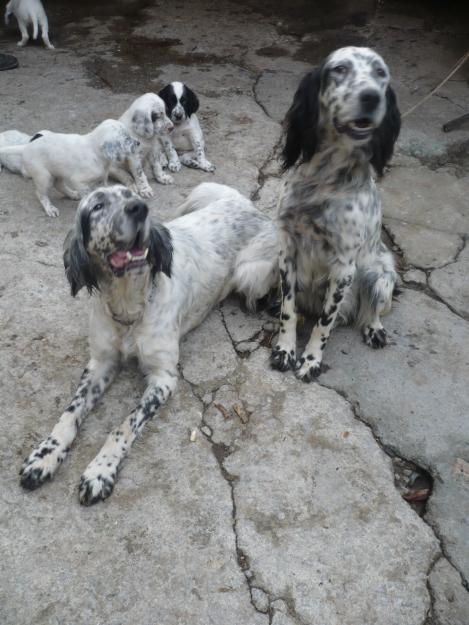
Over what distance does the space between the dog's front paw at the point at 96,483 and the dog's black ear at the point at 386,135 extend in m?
1.76

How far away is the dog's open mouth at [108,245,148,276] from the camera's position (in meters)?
2.28

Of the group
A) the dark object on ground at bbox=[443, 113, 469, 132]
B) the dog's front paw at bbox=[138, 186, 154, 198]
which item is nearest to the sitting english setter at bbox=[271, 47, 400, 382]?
the dog's front paw at bbox=[138, 186, 154, 198]

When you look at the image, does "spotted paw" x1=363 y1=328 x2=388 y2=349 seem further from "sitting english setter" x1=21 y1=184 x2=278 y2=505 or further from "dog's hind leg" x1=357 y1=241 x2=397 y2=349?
"sitting english setter" x1=21 y1=184 x2=278 y2=505

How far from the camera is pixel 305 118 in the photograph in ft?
7.98

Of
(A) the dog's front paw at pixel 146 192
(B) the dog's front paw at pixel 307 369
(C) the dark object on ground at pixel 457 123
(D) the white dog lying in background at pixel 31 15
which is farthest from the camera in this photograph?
(D) the white dog lying in background at pixel 31 15

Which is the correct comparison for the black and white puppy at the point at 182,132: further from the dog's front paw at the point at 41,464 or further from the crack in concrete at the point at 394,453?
the dog's front paw at the point at 41,464

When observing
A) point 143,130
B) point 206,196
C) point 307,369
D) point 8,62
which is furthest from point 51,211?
point 8,62

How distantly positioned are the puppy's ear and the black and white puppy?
1.09ft

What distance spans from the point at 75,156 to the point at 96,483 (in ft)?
7.64

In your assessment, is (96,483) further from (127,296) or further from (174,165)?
(174,165)

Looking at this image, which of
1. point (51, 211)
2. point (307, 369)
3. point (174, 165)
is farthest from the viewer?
point (174, 165)

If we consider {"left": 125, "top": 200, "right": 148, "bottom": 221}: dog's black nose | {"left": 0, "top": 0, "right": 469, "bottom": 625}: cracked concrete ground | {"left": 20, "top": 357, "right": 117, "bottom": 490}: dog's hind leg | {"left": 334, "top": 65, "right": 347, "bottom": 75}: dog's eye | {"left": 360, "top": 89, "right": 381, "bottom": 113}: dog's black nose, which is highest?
{"left": 334, "top": 65, "right": 347, "bottom": 75}: dog's eye

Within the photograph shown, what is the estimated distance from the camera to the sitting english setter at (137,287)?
7.39ft

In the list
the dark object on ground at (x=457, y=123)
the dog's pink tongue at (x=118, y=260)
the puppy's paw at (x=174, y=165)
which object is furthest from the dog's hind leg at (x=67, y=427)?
the dark object on ground at (x=457, y=123)
